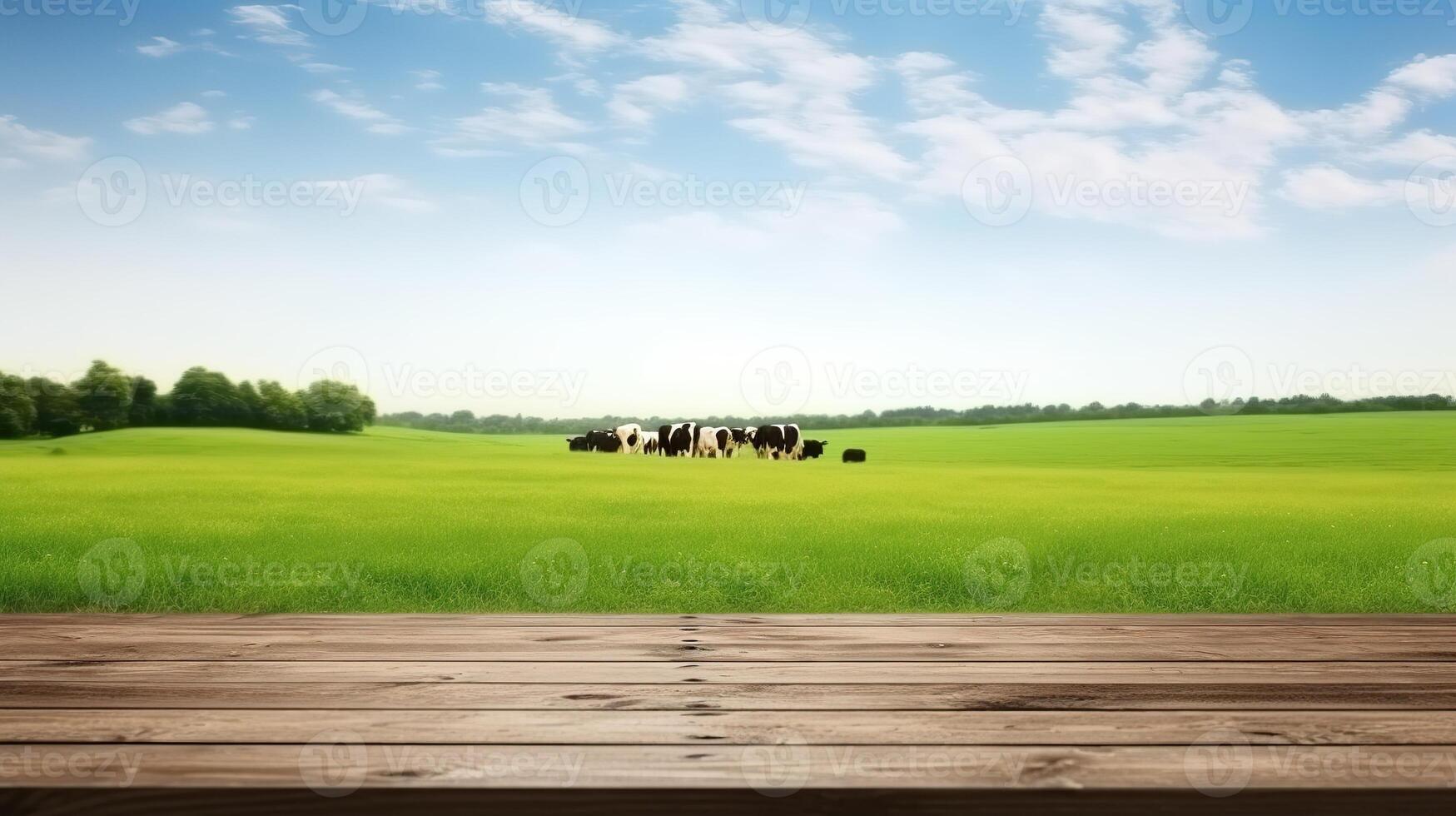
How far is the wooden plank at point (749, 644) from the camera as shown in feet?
10.3

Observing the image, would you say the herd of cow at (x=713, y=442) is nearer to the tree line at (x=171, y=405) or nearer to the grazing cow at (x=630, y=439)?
the grazing cow at (x=630, y=439)

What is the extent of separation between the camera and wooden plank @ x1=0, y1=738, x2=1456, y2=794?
196 centimetres

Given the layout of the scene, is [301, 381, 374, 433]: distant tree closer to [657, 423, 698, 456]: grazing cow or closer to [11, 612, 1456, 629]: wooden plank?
[657, 423, 698, 456]: grazing cow

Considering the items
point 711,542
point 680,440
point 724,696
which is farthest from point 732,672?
point 680,440

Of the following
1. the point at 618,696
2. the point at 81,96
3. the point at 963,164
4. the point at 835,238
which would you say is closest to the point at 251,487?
the point at 81,96

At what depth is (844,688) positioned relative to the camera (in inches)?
107

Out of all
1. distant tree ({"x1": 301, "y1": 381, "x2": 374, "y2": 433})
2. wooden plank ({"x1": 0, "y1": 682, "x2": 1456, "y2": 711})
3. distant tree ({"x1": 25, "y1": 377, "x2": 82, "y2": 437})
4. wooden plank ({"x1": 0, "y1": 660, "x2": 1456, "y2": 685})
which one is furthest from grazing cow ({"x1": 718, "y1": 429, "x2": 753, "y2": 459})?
wooden plank ({"x1": 0, "y1": 682, "x2": 1456, "y2": 711})

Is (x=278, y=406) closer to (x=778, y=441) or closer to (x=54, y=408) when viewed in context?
(x=54, y=408)

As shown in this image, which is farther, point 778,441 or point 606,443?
point 606,443

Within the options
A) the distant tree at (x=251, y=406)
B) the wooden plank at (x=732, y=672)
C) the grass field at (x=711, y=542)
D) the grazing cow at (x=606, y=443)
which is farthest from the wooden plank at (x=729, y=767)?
the grazing cow at (x=606, y=443)

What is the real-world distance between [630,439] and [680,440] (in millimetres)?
3020

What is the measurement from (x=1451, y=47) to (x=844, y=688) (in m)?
14.7

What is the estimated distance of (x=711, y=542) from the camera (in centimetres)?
775

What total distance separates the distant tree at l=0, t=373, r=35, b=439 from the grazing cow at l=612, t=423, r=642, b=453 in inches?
741
